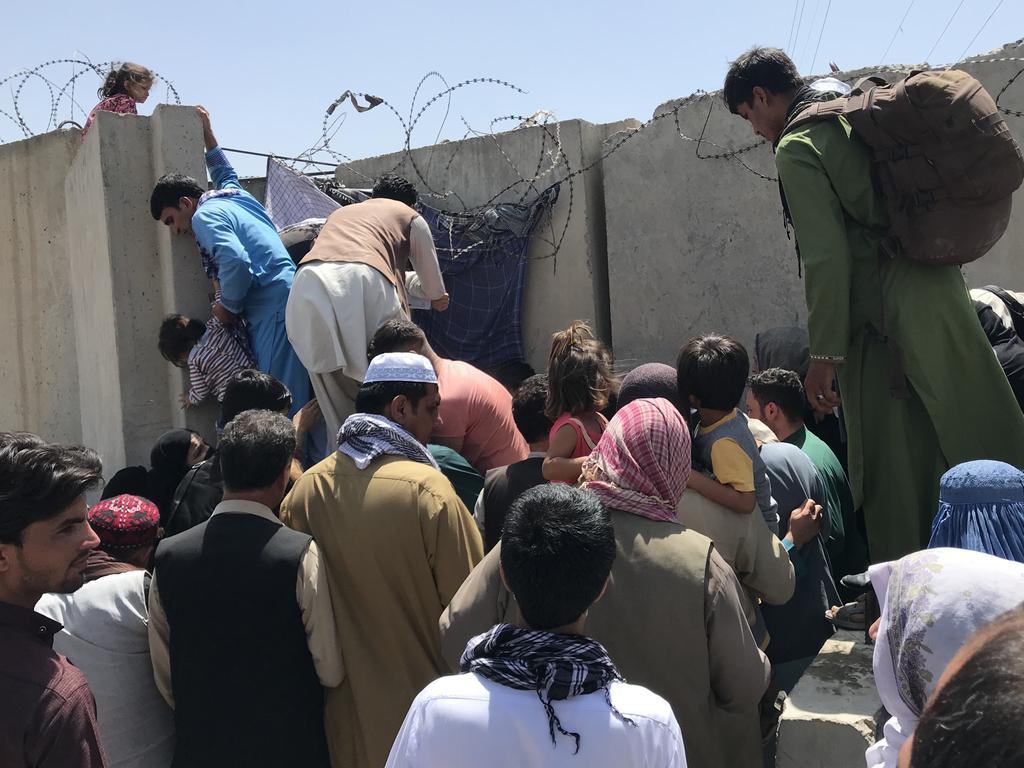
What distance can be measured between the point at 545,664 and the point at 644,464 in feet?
2.82

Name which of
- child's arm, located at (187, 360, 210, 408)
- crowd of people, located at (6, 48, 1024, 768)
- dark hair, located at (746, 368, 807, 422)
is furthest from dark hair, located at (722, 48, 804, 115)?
child's arm, located at (187, 360, 210, 408)

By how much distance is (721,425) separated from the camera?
2.96 meters

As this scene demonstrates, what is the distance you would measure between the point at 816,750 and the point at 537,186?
4.26 metres

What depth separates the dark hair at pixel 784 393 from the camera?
12.2 feet

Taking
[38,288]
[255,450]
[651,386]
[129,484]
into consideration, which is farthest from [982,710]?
[38,288]

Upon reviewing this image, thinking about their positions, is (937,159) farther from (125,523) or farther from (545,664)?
(125,523)

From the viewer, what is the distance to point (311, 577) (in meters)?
2.72

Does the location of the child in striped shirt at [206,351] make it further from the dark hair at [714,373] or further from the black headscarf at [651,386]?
the dark hair at [714,373]

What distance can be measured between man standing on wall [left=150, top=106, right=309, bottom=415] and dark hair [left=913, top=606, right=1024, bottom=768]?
4429 mm

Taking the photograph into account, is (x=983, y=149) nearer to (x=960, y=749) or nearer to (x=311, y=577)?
(x=311, y=577)

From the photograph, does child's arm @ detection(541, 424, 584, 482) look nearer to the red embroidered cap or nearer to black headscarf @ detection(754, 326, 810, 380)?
the red embroidered cap

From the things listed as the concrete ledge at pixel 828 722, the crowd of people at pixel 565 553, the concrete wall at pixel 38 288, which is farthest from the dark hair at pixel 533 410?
the concrete wall at pixel 38 288

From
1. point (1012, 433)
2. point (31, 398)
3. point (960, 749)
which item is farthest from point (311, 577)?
point (31, 398)

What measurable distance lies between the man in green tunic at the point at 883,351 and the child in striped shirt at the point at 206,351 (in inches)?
119
